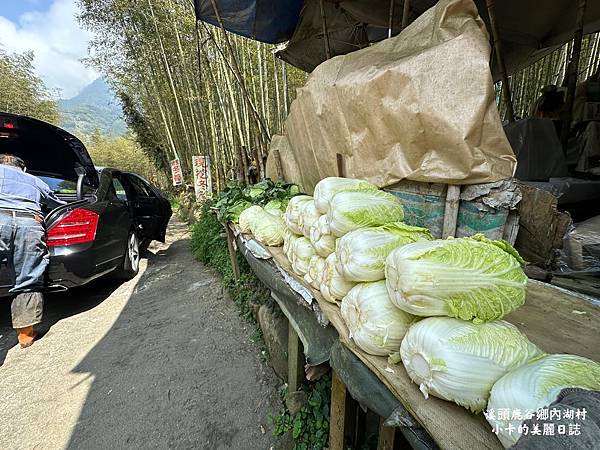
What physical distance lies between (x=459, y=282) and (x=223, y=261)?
4400 millimetres

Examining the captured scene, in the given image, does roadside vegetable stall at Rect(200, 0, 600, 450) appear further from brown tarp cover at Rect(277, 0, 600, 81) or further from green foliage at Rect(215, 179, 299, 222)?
brown tarp cover at Rect(277, 0, 600, 81)

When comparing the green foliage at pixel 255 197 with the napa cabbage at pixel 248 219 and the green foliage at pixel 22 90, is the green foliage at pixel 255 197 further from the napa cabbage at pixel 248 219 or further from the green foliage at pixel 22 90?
the green foliage at pixel 22 90

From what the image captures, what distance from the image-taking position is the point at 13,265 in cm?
300

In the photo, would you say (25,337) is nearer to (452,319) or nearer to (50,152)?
(50,152)

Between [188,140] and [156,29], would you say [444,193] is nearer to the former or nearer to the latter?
[156,29]

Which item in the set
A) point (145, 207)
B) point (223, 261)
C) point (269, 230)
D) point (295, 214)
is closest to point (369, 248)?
point (295, 214)

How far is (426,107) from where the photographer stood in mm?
1526

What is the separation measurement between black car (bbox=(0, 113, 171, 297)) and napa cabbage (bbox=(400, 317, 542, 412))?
3.86 m

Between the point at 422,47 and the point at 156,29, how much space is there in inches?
298

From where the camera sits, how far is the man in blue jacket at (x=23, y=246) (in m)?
2.96

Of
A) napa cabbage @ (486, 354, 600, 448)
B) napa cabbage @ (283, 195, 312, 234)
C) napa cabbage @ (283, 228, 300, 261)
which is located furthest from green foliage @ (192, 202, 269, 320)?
napa cabbage @ (486, 354, 600, 448)

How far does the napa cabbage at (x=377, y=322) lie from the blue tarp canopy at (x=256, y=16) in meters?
4.14

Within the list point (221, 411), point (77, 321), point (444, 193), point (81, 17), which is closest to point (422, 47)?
point (444, 193)

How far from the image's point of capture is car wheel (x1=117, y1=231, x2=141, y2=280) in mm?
4484
